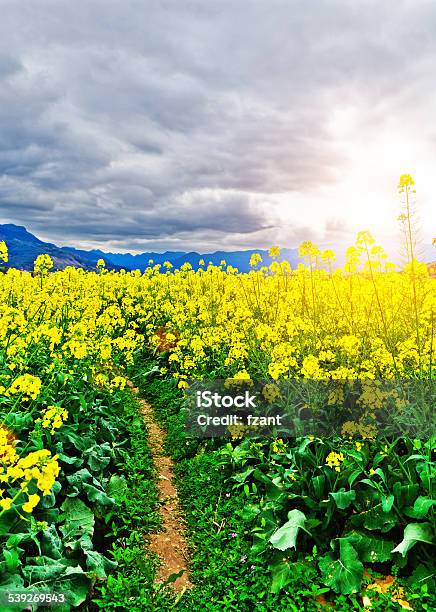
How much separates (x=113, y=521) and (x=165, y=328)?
25.1ft

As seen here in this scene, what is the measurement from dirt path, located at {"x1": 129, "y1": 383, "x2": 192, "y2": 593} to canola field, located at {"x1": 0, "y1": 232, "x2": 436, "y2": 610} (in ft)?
1.29

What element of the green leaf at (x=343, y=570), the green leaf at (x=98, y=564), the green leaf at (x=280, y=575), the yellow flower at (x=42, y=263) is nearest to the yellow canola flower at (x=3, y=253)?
the yellow flower at (x=42, y=263)

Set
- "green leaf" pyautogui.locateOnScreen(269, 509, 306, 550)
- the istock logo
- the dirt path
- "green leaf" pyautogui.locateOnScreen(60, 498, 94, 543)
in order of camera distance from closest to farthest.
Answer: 1. "green leaf" pyautogui.locateOnScreen(269, 509, 306, 550)
2. "green leaf" pyautogui.locateOnScreen(60, 498, 94, 543)
3. the dirt path
4. the istock logo

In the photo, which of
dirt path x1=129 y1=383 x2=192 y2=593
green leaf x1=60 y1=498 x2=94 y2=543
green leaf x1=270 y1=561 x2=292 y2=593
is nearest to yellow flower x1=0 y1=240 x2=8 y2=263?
dirt path x1=129 y1=383 x2=192 y2=593

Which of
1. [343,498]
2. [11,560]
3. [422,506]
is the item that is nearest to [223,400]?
[343,498]

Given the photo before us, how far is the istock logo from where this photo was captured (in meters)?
7.14

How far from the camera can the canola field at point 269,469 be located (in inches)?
156

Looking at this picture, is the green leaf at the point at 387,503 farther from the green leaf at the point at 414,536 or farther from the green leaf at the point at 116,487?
the green leaf at the point at 116,487

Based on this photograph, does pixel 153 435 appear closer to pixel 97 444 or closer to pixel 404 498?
pixel 97 444

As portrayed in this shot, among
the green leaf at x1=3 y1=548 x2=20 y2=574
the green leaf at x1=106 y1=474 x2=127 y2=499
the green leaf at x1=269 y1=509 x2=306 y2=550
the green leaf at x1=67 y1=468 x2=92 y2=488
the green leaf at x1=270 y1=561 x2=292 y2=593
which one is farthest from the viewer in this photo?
the green leaf at x1=106 y1=474 x2=127 y2=499

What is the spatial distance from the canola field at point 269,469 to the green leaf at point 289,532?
14 millimetres

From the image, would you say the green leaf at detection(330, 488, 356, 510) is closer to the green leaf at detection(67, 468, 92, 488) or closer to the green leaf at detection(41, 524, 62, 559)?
the green leaf at detection(41, 524, 62, 559)

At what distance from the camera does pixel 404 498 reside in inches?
173

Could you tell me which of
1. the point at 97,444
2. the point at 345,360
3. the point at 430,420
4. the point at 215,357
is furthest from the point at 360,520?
the point at 215,357
